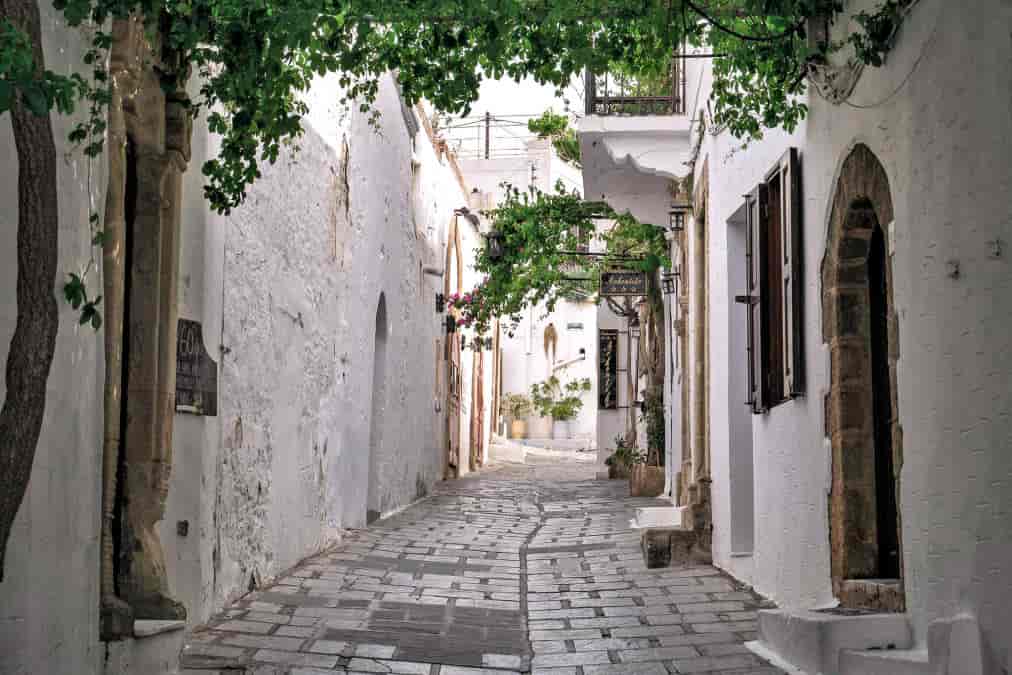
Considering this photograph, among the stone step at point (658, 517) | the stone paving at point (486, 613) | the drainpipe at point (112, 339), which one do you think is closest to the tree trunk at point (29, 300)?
the drainpipe at point (112, 339)

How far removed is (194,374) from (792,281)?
3.66 m

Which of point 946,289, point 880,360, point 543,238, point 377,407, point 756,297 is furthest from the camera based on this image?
point 543,238

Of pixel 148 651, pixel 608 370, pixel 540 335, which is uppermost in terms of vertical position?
pixel 540 335

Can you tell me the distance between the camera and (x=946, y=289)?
5031mm

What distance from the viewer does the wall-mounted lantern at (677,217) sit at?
536 inches

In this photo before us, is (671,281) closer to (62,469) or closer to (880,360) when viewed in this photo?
(880,360)

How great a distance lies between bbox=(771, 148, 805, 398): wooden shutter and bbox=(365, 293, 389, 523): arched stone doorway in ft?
25.5

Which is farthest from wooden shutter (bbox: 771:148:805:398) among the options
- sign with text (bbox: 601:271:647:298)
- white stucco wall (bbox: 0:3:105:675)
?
sign with text (bbox: 601:271:647:298)

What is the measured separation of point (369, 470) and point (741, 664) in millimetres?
8771

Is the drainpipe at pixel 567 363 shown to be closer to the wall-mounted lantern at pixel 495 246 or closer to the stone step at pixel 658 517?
the wall-mounted lantern at pixel 495 246

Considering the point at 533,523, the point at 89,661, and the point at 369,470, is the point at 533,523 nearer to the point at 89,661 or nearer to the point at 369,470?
the point at 369,470

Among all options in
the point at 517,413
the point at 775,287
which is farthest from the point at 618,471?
the point at 517,413

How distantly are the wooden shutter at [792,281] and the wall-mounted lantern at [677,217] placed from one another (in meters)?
5.73

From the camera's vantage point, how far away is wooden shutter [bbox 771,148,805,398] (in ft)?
24.3
